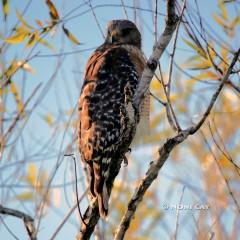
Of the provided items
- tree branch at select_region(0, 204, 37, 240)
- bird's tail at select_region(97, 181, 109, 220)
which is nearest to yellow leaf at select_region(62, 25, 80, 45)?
bird's tail at select_region(97, 181, 109, 220)

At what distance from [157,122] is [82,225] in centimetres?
197

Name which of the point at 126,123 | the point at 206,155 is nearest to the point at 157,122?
the point at 206,155

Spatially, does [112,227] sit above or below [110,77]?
below

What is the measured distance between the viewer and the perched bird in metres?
3.65

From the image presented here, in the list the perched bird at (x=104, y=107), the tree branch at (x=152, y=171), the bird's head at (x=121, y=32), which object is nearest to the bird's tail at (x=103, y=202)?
the perched bird at (x=104, y=107)

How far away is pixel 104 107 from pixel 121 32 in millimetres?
1319

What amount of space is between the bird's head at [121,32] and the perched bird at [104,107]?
10.9 inches

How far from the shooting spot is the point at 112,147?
3748 millimetres

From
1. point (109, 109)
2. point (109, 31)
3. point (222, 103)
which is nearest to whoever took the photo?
point (109, 109)

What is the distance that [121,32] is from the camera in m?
5.12

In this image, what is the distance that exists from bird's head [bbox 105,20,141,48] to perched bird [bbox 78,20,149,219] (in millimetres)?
277

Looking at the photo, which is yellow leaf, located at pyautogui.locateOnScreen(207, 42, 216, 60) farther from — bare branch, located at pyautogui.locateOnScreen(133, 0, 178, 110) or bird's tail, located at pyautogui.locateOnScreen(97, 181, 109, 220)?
bird's tail, located at pyautogui.locateOnScreen(97, 181, 109, 220)

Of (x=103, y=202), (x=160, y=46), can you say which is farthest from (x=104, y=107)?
(x=160, y=46)

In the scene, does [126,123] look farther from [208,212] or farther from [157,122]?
[157,122]
